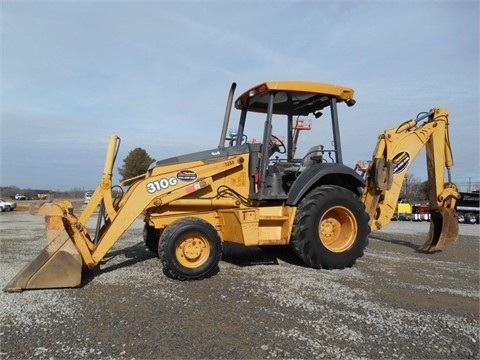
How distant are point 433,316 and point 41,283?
15.2 ft

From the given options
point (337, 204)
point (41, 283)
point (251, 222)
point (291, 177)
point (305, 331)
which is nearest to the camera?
point (305, 331)

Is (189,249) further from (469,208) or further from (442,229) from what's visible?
(469,208)

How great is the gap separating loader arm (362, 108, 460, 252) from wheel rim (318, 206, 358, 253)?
1.10 m

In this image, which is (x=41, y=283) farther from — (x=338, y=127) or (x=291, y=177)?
(x=338, y=127)

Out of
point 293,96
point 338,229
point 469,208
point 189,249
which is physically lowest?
point 469,208

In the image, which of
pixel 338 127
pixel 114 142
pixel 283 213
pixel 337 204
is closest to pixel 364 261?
pixel 337 204

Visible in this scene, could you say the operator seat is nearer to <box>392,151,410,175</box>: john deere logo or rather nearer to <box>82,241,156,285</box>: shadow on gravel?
<box>392,151,410,175</box>: john deere logo

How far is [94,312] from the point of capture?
4.32 metres

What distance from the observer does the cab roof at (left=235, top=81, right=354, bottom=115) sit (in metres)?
6.61

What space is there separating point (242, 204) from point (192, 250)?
1.36m

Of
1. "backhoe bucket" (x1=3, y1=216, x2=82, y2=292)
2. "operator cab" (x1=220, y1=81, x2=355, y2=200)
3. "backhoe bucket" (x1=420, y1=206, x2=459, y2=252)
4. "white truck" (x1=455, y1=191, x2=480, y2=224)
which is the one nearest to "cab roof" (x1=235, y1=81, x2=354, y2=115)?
"operator cab" (x1=220, y1=81, x2=355, y2=200)

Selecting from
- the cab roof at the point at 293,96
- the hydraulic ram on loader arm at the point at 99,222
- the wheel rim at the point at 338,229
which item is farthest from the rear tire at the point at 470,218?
the hydraulic ram on loader arm at the point at 99,222

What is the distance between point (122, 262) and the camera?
7.07 meters

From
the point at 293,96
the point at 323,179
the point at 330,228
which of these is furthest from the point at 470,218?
the point at 293,96
